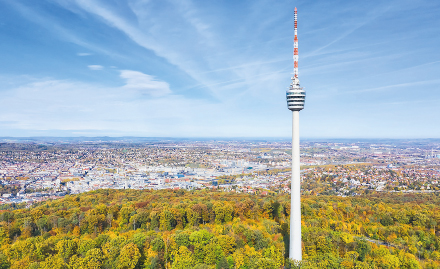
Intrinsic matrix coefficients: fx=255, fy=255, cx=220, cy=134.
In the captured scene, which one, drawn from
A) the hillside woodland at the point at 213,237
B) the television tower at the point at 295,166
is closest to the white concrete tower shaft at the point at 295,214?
the television tower at the point at 295,166

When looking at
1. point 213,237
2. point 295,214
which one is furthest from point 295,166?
point 213,237

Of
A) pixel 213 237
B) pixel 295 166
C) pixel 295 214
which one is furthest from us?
pixel 213 237

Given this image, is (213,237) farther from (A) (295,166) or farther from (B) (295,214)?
(A) (295,166)

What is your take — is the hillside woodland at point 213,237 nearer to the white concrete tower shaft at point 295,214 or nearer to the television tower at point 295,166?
the white concrete tower shaft at point 295,214

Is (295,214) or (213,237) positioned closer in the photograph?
(295,214)

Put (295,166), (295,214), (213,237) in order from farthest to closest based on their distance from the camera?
1. (213,237)
2. (295,166)
3. (295,214)

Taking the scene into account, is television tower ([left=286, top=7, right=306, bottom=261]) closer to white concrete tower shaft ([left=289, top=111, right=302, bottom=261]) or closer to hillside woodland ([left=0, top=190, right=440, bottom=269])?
white concrete tower shaft ([left=289, top=111, right=302, bottom=261])
